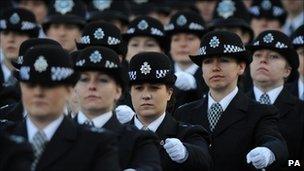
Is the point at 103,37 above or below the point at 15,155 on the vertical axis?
above

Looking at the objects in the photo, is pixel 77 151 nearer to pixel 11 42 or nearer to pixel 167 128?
pixel 167 128

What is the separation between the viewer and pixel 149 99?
1307 cm

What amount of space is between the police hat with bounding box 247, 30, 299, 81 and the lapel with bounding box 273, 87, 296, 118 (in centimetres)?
43

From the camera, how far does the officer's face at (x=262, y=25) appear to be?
795 inches

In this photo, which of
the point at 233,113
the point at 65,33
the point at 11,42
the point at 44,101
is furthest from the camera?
the point at 65,33

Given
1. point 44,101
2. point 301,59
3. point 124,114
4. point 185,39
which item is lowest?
point 124,114

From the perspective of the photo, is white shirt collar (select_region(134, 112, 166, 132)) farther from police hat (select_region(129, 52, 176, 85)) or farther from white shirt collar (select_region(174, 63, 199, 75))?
white shirt collar (select_region(174, 63, 199, 75))

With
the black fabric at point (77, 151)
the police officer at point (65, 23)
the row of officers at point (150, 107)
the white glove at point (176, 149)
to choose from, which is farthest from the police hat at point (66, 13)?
the black fabric at point (77, 151)

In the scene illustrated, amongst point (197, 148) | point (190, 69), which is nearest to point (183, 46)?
point (190, 69)

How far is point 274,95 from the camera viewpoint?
51.1 ft

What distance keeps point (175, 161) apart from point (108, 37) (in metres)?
3.37

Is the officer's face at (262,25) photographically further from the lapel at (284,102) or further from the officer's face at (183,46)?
the lapel at (284,102)

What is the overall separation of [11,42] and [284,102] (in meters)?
4.07

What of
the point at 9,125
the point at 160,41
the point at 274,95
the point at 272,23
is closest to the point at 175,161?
the point at 9,125
